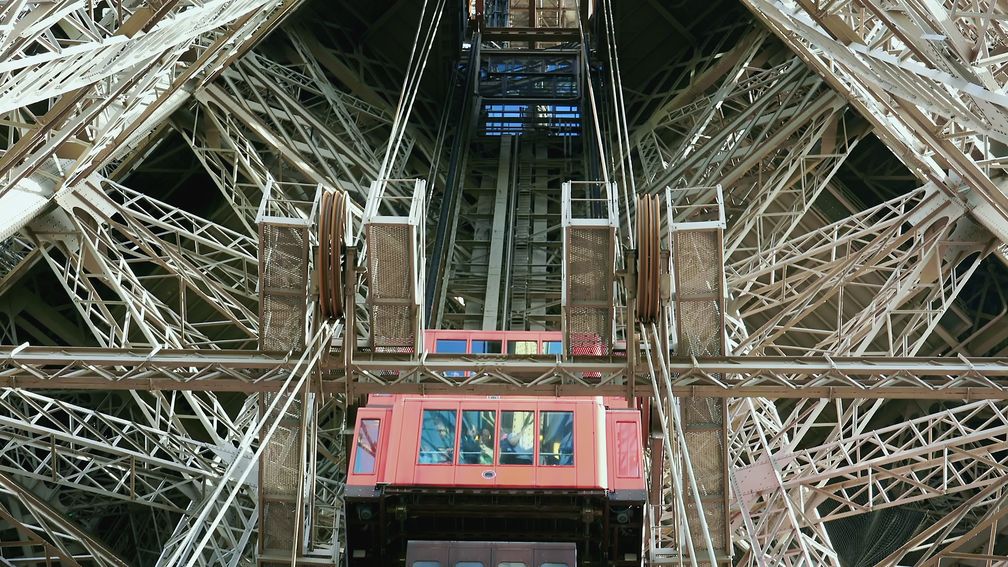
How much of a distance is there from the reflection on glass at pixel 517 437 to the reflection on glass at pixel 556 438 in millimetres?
147

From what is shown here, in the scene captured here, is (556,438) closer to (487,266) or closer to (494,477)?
(494,477)

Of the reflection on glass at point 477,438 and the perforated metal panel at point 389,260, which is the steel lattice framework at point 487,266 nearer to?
the perforated metal panel at point 389,260

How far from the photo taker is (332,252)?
1590cm

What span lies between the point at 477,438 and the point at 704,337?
128 inches

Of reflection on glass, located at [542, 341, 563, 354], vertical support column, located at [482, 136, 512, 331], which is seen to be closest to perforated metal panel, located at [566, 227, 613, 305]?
reflection on glass, located at [542, 341, 563, 354]

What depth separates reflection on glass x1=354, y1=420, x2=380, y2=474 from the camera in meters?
16.9

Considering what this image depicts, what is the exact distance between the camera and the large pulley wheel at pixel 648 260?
51.8 feet

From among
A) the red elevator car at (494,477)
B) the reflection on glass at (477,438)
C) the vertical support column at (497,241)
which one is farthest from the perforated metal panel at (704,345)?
the vertical support column at (497,241)

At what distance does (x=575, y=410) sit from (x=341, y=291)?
3.55m

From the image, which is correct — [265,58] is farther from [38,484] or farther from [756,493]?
[756,493]

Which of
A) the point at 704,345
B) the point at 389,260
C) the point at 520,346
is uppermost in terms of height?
the point at 520,346

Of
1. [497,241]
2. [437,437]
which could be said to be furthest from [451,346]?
[497,241]

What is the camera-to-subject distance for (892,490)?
28562mm

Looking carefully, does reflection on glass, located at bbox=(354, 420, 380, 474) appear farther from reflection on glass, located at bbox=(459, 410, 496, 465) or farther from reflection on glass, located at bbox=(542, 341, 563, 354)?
reflection on glass, located at bbox=(542, 341, 563, 354)
